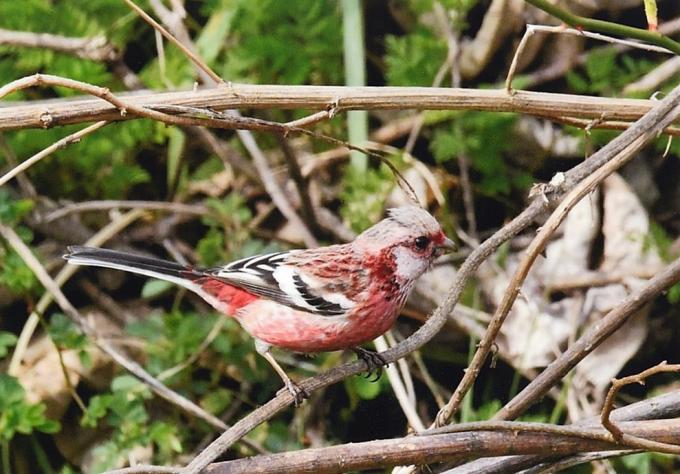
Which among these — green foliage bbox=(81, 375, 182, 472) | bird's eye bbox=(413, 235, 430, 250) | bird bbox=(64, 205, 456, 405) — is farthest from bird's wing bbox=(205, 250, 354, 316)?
green foliage bbox=(81, 375, 182, 472)

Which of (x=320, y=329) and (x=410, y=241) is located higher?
(x=410, y=241)

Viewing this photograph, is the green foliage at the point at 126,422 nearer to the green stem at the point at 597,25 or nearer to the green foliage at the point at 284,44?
the green foliage at the point at 284,44

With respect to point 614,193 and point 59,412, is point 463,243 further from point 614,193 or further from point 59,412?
point 59,412

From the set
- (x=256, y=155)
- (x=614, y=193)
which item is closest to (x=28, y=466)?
(x=256, y=155)

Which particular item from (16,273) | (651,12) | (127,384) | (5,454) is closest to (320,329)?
(127,384)

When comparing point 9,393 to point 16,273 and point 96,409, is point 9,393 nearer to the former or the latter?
point 96,409

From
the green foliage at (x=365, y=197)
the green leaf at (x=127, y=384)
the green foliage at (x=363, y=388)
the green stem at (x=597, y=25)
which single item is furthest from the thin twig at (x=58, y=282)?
the green stem at (x=597, y=25)
